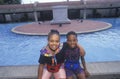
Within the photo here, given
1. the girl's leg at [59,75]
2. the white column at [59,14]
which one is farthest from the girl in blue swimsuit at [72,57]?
the white column at [59,14]

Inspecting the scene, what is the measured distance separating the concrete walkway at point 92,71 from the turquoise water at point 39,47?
5674mm

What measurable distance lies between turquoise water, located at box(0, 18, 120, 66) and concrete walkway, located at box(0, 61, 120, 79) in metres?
5.67

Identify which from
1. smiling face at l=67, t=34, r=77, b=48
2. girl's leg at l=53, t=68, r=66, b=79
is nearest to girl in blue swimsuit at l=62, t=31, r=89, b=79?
smiling face at l=67, t=34, r=77, b=48

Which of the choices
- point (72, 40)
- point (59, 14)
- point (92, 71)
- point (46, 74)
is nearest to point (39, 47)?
point (59, 14)

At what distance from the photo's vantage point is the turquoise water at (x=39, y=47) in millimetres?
10398

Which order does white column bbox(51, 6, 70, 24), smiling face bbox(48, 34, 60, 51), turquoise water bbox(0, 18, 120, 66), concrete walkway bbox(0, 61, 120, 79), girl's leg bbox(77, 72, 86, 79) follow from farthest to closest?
white column bbox(51, 6, 70, 24) → turquoise water bbox(0, 18, 120, 66) → concrete walkway bbox(0, 61, 120, 79) → girl's leg bbox(77, 72, 86, 79) → smiling face bbox(48, 34, 60, 51)

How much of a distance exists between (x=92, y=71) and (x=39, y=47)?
867 cm

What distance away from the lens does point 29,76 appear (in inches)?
153

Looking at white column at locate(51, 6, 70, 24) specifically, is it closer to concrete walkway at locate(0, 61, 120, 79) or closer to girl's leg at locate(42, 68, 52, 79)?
concrete walkway at locate(0, 61, 120, 79)

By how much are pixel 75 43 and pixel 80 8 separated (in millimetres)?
19442

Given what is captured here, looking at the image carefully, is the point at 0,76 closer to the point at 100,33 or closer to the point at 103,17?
the point at 100,33

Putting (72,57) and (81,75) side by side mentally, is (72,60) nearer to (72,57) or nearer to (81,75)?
(72,57)

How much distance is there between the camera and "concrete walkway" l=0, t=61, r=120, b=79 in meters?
3.84

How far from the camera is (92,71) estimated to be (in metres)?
3.96
